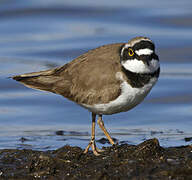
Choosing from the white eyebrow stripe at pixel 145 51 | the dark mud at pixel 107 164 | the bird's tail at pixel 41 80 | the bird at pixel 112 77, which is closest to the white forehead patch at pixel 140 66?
the bird at pixel 112 77

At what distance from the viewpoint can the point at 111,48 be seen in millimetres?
7852

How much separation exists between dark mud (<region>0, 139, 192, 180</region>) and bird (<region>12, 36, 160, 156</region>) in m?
0.51

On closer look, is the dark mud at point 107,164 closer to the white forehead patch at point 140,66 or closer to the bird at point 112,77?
the bird at point 112,77

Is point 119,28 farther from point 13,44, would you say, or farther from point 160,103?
point 160,103

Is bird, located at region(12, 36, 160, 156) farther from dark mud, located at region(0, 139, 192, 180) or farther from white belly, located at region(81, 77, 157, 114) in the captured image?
dark mud, located at region(0, 139, 192, 180)

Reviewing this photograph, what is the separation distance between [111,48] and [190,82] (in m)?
5.80

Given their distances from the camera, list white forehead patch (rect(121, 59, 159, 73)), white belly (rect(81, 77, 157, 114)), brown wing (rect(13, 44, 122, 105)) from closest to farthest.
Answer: white forehead patch (rect(121, 59, 159, 73))
white belly (rect(81, 77, 157, 114))
brown wing (rect(13, 44, 122, 105))

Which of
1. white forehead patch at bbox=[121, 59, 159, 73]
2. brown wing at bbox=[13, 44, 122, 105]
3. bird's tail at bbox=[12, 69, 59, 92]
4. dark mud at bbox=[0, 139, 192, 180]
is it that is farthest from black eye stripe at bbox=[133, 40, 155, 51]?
bird's tail at bbox=[12, 69, 59, 92]

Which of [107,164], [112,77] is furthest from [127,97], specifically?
[107,164]

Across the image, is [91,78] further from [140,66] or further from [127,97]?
[140,66]

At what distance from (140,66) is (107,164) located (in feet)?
4.27

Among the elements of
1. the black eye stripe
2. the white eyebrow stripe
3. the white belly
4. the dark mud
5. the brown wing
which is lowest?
the dark mud

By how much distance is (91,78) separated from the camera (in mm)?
7754

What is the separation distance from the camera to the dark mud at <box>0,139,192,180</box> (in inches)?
259
